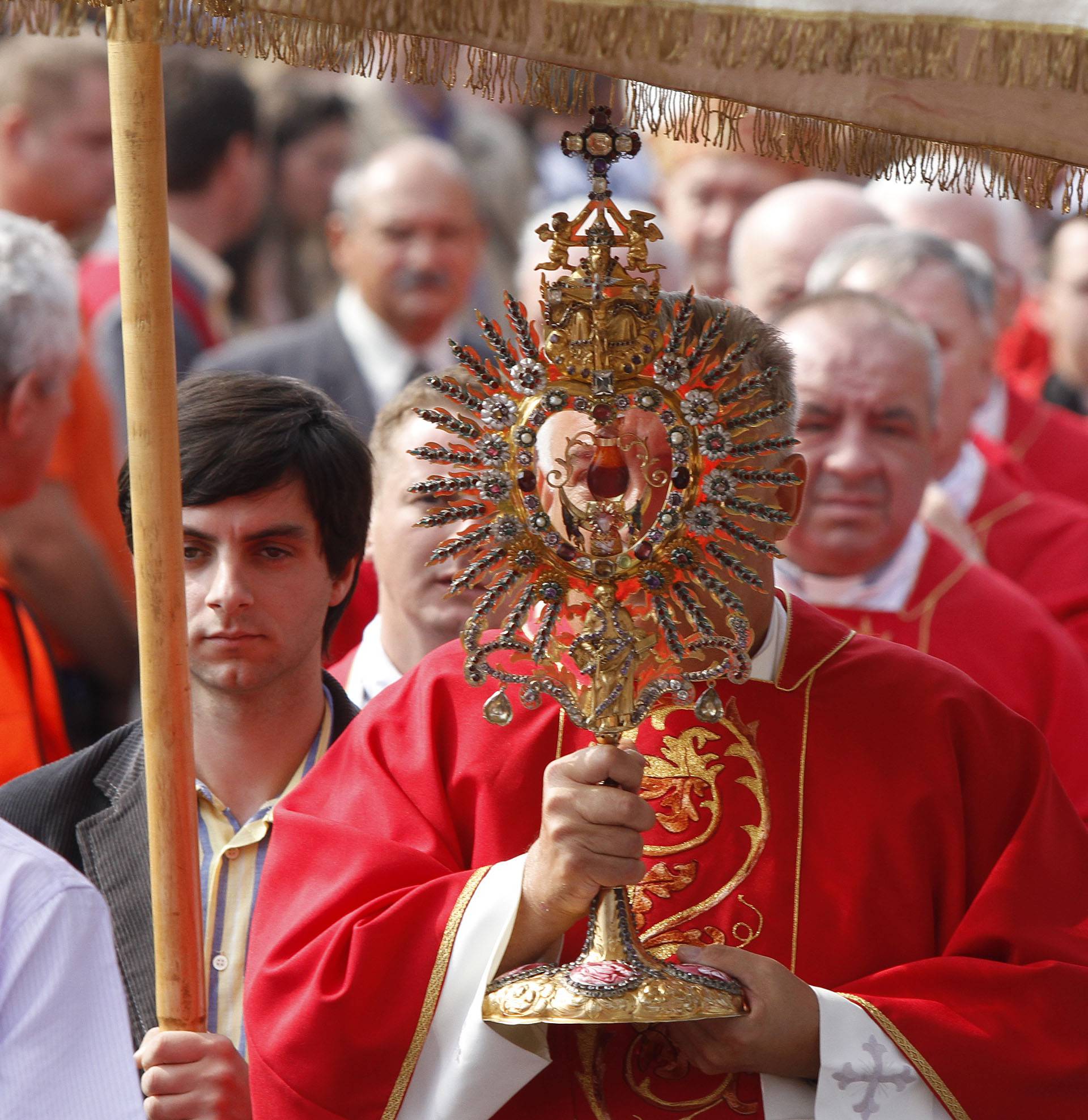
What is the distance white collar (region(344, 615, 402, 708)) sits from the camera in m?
4.21

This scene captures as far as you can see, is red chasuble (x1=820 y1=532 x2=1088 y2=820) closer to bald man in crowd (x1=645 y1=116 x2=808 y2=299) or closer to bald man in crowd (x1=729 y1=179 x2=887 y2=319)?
bald man in crowd (x1=729 y1=179 x2=887 y2=319)

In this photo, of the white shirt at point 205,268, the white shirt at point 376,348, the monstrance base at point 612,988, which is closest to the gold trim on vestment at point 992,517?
the white shirt at point 376,348

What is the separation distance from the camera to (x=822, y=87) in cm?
244

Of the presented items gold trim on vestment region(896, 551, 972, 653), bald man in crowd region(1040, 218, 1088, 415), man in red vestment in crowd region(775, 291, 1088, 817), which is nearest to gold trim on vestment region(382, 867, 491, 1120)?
man in red vestment in crowd region(775, 291, 1088, 817)

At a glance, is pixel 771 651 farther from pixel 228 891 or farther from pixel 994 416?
pixel 994 416

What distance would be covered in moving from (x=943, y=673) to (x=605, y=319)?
0.84m

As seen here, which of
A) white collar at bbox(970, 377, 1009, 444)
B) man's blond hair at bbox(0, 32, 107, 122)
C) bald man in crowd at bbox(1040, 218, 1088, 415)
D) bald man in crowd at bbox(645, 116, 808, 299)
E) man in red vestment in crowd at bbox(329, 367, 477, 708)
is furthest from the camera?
bald man in crowd at bbox(1040, 218, 1088, 415)

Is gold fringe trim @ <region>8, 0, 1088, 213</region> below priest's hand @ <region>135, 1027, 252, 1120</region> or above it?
above

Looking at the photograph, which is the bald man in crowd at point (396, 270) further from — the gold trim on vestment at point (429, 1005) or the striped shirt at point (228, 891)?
the gold trim on vestment at point (429, 1005)

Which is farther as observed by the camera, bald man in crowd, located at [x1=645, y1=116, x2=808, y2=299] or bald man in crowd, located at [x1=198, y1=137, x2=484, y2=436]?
bald man in crowd, located at [x1=645, y1=116, x2=808, y2=299]

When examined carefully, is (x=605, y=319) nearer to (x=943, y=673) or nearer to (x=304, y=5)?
(x=304, y=5)

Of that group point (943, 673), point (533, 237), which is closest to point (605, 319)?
point (943, 673)

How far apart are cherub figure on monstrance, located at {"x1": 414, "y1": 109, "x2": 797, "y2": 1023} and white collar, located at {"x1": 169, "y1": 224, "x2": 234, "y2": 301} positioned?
15.4 ft

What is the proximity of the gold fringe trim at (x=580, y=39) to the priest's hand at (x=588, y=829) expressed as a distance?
2.75 feet
